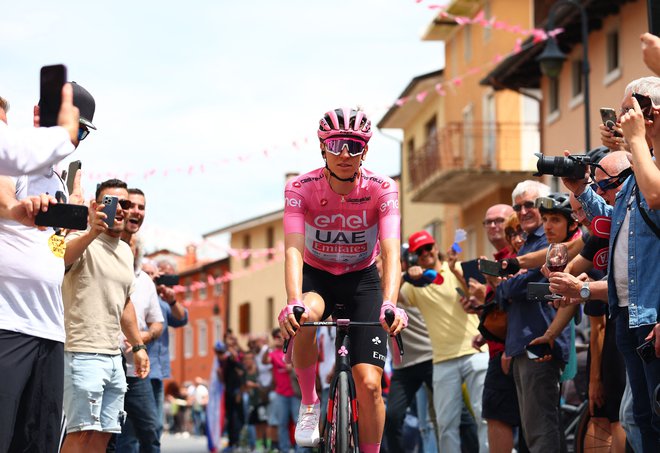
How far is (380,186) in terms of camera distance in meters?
9.03

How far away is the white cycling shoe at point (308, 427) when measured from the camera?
8.69 metres

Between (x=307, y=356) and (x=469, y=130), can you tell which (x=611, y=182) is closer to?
(x=307, y=356)

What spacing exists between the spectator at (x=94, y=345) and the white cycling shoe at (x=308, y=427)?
56.2 inches

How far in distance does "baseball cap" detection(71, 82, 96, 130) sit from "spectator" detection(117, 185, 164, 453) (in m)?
2.48

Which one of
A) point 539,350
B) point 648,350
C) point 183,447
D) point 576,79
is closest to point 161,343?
point 539,350

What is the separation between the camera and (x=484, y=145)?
40.6m

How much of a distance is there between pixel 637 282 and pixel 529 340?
10.7 ft

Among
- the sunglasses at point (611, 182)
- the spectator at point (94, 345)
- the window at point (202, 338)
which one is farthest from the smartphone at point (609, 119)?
the window at point (202, 338)

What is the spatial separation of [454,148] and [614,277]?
3395cm

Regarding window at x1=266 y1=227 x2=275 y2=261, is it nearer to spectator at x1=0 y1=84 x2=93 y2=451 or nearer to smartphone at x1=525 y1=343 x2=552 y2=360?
smartphone at x1=525 y1=343 x2=552 y2=360

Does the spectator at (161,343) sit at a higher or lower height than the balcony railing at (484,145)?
lower

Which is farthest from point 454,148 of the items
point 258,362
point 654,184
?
point 654,184

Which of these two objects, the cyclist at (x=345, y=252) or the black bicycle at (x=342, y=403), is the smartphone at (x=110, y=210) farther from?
the cyclist at (x=345, y=252)

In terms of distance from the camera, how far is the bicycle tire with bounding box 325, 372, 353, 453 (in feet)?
26.6
